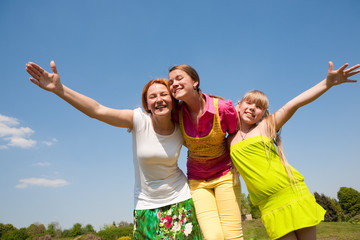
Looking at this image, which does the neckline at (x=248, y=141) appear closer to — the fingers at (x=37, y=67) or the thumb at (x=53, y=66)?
the thumb at (x=53, y=66)

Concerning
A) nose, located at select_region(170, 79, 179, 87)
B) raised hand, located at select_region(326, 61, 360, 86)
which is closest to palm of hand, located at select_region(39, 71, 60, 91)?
nose, located at select_region(170, 79, 179, 87)

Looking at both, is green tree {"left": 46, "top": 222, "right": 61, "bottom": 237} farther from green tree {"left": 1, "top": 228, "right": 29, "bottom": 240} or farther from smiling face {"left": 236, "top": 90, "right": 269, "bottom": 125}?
smiling face {"left": 236, "top": 90, "right": 269, "bottom": 125}

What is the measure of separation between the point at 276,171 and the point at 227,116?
2.81ft

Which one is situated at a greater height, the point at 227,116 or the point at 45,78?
the point at 45,78

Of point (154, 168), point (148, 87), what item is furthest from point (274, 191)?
point (148, 87)

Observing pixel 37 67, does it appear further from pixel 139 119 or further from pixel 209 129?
pixel 209 129

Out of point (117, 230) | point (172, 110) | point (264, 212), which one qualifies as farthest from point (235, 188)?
point (117, 230)

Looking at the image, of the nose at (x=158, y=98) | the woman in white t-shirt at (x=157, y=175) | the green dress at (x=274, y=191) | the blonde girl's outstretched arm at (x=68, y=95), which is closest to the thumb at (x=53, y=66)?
the blonde girl's outstretched arm at (x=68, y=95)

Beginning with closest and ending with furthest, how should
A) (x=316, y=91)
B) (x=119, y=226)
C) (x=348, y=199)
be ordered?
(x=316, y=91)
(x=119, y=226)
(x=348, y=199)

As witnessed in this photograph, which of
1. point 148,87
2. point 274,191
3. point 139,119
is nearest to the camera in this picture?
point 274,191

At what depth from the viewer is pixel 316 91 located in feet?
9.53

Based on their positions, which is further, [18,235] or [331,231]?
[18,235]

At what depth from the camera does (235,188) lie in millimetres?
3268

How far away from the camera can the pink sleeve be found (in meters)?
3.16
